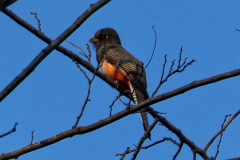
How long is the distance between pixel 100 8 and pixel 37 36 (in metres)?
2.51

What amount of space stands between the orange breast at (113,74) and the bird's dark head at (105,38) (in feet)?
5.52

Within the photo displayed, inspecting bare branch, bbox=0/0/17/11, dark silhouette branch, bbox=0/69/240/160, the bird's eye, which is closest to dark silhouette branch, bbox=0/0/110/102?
bare branch, bbox=0/0/17/11

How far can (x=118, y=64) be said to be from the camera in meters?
10.2

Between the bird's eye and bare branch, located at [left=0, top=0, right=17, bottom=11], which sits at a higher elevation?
the bird's eye

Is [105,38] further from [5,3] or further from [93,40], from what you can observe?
[5,3]

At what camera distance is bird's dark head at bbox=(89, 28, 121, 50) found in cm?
1207

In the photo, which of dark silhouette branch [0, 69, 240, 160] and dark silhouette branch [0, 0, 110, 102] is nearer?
dark silhouette branch [0, 0, 110, 102]

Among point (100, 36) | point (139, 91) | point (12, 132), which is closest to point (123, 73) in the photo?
point (139, 91)

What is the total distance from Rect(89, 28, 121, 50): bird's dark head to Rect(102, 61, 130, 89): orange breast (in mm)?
1682

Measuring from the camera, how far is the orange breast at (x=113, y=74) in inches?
384

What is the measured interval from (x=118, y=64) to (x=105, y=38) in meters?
2.25

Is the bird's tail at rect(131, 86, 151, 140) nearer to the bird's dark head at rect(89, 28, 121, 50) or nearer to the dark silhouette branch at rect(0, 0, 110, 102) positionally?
the bird's dark head at rect(89, 28, 121, 50)

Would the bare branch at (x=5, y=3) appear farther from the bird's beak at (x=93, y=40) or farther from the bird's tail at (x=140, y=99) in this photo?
the bird's beak at (x=93, y=40)

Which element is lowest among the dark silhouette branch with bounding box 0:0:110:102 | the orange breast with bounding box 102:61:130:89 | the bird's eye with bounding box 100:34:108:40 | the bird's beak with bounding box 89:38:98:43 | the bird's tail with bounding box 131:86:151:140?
the dark silhouette branch with bounding box 0:0:110:102
